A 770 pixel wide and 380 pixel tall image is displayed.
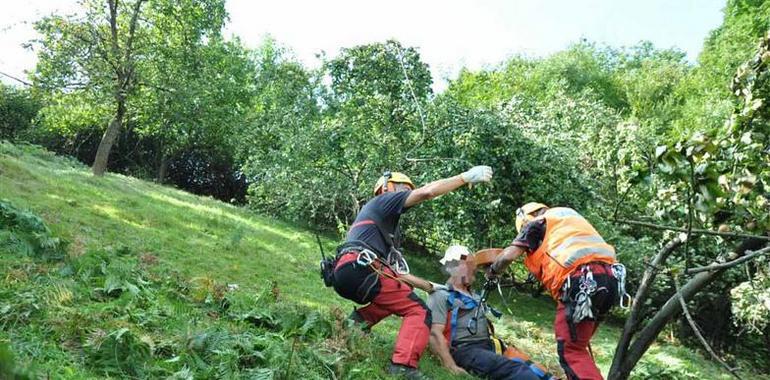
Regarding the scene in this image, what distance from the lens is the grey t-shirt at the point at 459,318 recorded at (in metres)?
6.50

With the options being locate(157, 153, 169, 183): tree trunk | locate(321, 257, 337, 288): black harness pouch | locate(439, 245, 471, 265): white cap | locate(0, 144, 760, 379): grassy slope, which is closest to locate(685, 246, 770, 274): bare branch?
locate(0, 144, 760, 379): grassy slope

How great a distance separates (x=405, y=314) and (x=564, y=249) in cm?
168

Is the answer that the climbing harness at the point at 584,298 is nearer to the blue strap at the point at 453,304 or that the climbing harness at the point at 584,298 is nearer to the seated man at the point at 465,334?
the seated man at the point at 465,334

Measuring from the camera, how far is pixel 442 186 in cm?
559

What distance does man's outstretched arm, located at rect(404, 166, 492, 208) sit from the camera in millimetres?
5539

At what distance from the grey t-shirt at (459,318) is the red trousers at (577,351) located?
1.17 meters

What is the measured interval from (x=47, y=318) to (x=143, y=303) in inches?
39.0

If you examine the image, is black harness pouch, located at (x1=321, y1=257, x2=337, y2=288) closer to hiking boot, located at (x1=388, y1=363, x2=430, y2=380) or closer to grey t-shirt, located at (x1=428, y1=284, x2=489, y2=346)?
hiking boot, located at (x1=388, y1=363, x2=430, y2=380)

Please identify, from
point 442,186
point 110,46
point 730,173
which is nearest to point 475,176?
point 442,186

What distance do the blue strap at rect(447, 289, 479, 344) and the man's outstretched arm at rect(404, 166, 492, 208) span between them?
5.29ft

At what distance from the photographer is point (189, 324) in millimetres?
4844

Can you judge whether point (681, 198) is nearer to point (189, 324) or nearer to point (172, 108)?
point (189, 324)

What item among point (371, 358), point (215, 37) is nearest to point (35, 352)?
point (371, 358)

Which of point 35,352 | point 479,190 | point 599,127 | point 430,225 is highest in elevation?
point 599,127
